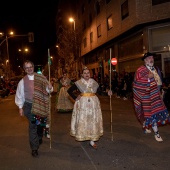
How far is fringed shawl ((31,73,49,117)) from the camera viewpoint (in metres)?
5.78

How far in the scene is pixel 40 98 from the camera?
231 inches

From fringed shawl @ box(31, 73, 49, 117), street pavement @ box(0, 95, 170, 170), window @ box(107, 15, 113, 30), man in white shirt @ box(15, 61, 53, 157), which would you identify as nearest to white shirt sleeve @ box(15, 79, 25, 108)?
man in white shirt @ box(15, 61, 53, 157)

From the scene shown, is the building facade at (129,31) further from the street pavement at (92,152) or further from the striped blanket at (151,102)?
the street pavement at (92,152)

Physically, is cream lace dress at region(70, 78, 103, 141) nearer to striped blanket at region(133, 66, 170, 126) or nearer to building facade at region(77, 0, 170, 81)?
striped blanket at region(133, 66, 170, 126)

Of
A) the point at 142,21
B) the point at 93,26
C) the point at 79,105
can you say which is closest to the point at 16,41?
the point at 93,26

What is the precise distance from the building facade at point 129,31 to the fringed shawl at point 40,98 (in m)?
5.84

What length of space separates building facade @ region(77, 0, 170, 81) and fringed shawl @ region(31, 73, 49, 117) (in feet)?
19.1

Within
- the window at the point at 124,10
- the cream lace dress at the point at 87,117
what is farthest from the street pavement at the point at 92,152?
the window at the point at 124,10

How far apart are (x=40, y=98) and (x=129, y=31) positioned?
16.0 metres

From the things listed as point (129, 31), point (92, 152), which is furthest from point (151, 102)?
point (129, 31)

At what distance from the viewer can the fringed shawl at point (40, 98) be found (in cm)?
578

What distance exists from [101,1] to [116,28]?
6227mm

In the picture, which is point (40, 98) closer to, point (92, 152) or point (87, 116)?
point (87, 116)

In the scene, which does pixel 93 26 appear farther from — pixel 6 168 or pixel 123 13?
pixel 6 168
